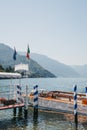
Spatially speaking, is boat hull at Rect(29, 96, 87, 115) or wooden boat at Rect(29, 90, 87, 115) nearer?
boat hull at Rect(29, 96, 87, 115)

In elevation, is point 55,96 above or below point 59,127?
above

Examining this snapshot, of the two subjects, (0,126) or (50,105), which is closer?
(0,126)

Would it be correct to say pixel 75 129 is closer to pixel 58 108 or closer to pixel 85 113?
pixel 85 113

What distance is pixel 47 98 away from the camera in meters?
28.8

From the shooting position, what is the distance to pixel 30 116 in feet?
89.2

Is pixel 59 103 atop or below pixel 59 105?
atop

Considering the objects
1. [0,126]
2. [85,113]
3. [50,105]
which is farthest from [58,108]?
[0,126]

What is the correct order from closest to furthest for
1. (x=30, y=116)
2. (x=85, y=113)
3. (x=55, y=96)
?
1. (x=85, y=113)
2. (x=30, y=116)
3. (x=55, y=96)

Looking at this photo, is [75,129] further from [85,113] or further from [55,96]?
[55,96]

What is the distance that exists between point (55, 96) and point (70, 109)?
3798 millimetres

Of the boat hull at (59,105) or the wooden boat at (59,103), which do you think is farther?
the wooden boat at (59,103)

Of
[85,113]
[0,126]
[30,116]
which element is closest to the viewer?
[0,126]

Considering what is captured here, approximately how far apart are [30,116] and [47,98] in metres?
2.73

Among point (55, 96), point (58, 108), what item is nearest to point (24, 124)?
point (58, 108)
